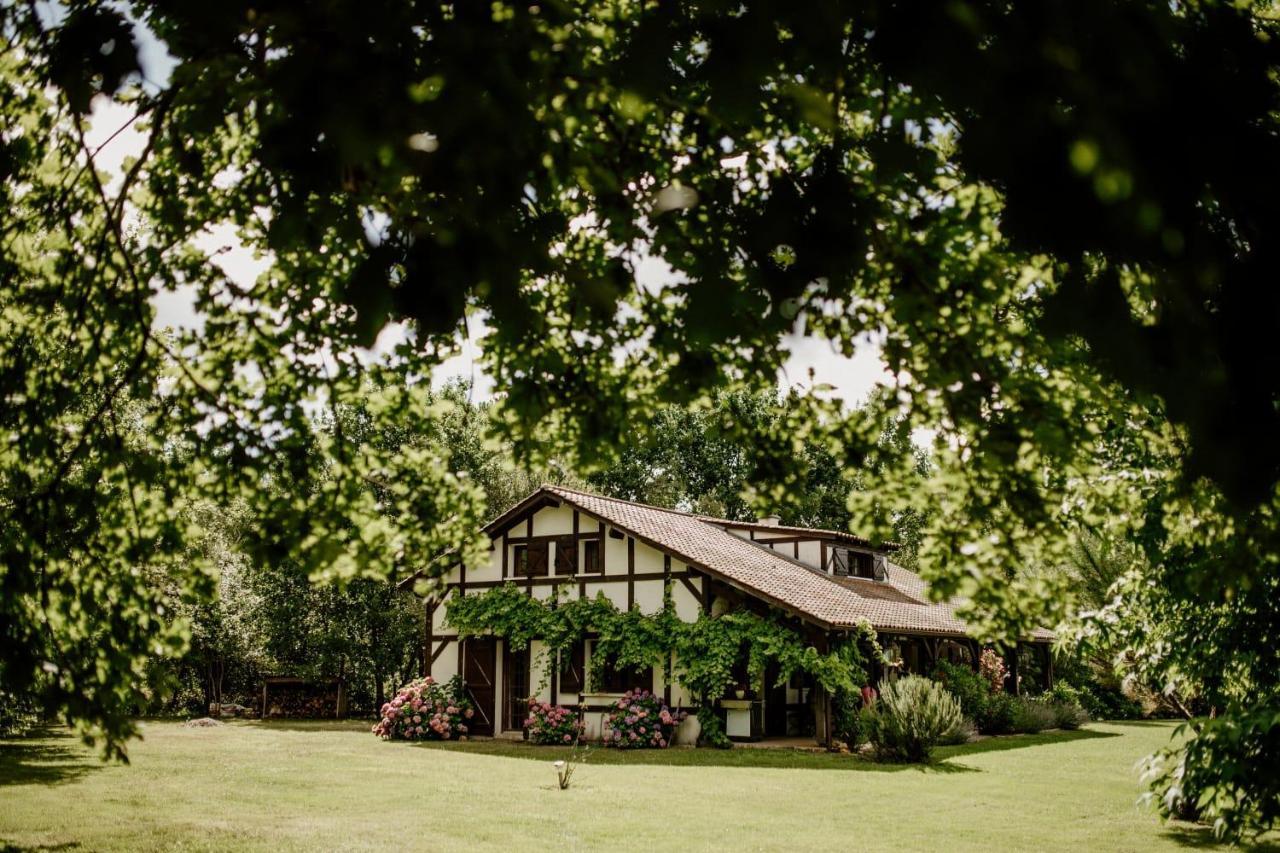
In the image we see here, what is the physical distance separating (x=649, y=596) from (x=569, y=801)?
10.2 metres

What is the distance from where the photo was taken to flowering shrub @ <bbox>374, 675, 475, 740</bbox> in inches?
945

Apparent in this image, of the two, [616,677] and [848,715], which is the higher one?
[616,677]

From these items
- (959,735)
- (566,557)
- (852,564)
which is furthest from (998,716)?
(566,557)

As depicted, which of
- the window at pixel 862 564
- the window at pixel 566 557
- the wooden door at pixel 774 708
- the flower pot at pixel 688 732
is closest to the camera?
the flower pot at pixel 688 732

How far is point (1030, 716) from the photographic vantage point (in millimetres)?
25500

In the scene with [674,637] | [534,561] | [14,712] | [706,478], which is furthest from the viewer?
[706,478]

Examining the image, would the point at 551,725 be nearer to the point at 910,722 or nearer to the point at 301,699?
the point at 910,722

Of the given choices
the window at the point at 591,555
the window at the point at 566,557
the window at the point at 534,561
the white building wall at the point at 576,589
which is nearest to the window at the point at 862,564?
the white building wall at the point at 576,589

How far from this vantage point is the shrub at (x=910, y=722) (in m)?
17.5

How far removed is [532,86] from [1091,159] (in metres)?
2.02

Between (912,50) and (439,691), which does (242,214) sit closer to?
(912,50)

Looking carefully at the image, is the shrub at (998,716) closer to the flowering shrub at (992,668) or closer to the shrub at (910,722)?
the flowering shrub at (992,668)

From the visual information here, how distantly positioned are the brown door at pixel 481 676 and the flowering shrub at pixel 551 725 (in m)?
2.43

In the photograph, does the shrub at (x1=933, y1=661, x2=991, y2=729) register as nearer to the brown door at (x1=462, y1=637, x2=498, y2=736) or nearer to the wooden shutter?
the wooden shutter
